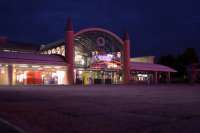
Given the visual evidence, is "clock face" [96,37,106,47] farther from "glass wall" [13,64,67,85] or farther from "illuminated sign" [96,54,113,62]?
"glass wall" [13,64,67,85]

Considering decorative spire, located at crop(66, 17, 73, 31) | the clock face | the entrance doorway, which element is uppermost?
decorative spire, located at crop(66, 17, 73, 31)

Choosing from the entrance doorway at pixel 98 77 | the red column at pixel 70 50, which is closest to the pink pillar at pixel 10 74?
the red column at pixel 70 50

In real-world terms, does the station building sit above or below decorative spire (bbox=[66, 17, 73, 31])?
below

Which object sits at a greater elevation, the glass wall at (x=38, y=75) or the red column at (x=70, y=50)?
the red column at (x=70, y=50)

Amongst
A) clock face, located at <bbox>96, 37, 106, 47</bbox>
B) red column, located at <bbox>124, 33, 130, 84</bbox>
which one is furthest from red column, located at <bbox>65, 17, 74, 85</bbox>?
red column, located at <bbox>124, 33, 130, 84</bbox>

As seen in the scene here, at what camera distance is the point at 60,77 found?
57.6 m

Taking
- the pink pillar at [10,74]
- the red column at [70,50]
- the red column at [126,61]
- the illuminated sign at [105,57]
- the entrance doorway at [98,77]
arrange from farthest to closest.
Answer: the red column at [126,61] → the illuminated sign at [105,57] → the entrance doorway at [98,77] → the red column at [70,50] → the pink pillar at [10,74]

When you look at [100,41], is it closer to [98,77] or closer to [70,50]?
[98,77]

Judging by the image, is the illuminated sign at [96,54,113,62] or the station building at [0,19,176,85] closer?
the station building at [0,19,176,85]

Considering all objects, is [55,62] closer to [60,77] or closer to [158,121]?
[60,77]

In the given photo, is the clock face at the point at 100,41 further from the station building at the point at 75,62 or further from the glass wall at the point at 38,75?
the glass wall at the point at 38,75

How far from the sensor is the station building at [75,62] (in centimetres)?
5169

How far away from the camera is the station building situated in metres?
51.7

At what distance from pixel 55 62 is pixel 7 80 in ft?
27.4
